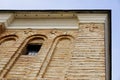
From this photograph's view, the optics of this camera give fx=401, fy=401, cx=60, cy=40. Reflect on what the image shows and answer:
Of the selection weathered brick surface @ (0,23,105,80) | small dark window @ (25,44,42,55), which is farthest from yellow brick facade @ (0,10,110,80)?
small dark window @ (25,44,42,55)

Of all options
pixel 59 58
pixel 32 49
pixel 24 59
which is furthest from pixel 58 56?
pixel 32 49

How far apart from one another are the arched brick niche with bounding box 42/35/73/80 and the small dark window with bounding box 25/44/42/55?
2.51ft

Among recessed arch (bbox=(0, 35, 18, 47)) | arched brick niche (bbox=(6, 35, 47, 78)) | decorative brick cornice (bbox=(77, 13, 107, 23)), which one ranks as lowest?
arched brick niche (bbox=(6, 35, 47, 78))

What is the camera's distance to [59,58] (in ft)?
44.8

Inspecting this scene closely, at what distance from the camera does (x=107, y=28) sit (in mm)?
15898

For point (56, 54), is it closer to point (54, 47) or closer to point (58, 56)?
point (58, 56)

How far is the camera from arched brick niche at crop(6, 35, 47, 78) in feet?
42.0

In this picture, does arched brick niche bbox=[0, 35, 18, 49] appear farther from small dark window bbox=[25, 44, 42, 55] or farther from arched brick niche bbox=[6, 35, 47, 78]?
small dark window bbox=[25, 44, 42, 55]

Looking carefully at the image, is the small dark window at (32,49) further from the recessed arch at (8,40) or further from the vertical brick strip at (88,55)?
the vertical brick strip at (88,55)

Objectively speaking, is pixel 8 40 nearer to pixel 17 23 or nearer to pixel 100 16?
pixel 17 23

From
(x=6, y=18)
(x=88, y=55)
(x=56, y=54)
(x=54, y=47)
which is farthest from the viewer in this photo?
(x=6, y=18)

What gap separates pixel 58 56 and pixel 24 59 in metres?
1.19

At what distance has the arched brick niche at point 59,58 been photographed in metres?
12.6

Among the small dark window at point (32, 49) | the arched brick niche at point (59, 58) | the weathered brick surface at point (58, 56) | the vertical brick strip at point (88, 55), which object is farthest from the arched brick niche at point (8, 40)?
the vertical brick strip at point (88, 55)
